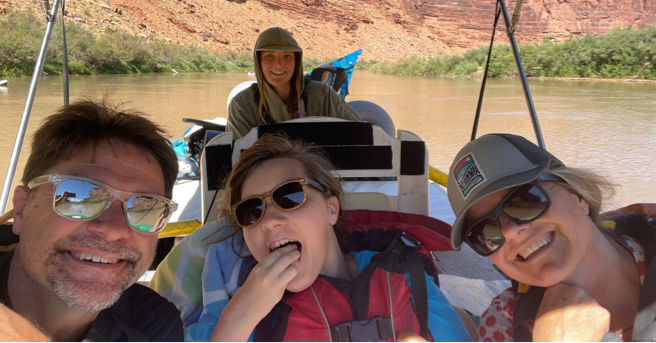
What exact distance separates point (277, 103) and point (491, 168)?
2.69 metres

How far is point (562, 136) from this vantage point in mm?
8906

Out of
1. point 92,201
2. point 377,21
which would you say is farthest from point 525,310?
point 377,21

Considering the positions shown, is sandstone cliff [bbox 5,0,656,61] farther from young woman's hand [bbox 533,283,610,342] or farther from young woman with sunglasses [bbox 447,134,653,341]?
young woman's hand [bbox 533,283,610,342]

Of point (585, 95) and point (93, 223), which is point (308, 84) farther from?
point (585, 95)

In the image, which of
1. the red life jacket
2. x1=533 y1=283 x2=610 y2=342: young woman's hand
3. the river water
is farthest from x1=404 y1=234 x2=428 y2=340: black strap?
the river water

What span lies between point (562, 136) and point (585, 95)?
24.9 feet

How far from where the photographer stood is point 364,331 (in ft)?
4.36

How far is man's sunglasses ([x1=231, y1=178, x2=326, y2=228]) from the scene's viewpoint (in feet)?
4.74

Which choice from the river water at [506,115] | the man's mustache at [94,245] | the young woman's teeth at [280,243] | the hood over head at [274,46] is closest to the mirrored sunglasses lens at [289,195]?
the young woman's teeth at [280,243]

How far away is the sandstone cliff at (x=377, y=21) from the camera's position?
1687 inches

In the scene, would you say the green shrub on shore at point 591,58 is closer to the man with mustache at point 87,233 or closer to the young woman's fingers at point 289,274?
the young woman's fingers at point 289,274

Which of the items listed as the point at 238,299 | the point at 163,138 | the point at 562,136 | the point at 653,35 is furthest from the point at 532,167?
the point at 653,35

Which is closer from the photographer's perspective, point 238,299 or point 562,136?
point 238,299

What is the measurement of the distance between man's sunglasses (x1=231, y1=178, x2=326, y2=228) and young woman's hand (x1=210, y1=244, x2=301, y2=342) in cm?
22
